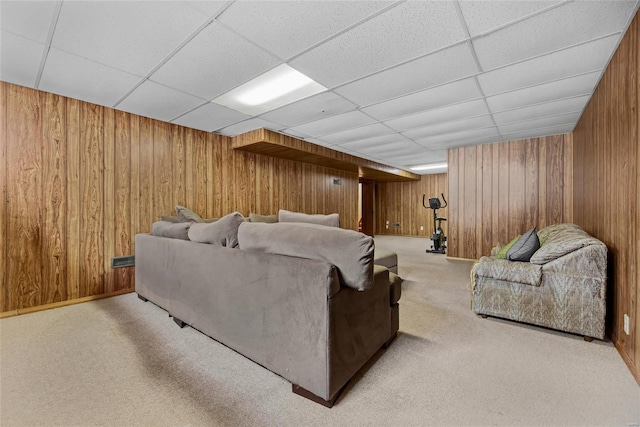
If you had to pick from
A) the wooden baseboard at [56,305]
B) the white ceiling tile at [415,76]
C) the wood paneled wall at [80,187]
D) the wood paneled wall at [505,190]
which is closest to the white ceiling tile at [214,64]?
the white ceiling tile at [415,76]

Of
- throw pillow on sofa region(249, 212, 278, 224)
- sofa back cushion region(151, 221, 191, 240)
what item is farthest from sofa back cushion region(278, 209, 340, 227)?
sofa back cushion region(151, 221, 191, 240)

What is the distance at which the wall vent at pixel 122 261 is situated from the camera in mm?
3213

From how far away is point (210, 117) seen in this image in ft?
11.6

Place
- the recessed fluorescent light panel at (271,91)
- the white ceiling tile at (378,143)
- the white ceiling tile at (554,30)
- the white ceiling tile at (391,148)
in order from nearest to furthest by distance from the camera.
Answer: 1. the white ceiling tile at (554,30)
2. the recessed fluorescent light panel at (271,91)
3. the white ceiling tile at (378,143)
4. the white ceiling tile at (391,148)

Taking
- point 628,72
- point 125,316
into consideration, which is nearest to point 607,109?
point 628,72

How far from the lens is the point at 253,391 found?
58.1 inches

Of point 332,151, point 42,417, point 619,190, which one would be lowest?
point 42,417

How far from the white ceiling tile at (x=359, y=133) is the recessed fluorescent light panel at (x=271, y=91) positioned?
1408 mm

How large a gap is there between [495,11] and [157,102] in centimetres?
323

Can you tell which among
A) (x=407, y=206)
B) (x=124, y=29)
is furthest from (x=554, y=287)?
(x=407, y=206)

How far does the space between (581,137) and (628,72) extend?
7.11 feet

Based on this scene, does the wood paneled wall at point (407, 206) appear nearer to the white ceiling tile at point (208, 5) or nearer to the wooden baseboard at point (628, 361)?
the wooden baseboard at point (628, 361)

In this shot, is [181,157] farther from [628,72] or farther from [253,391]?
[628,72]

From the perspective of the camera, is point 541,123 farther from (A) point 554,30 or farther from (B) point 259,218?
(B) point 259,218
